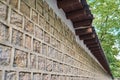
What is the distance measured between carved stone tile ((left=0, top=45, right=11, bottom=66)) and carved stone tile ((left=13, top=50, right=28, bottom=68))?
0.26 feet

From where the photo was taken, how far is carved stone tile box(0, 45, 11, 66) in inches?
37.4

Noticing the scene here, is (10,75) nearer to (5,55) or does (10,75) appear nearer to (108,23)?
(5,55)

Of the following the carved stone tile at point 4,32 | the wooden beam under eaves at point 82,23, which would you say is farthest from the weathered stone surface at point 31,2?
the wooden beam under eaves at point 82,23

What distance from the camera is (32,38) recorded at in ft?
4.48

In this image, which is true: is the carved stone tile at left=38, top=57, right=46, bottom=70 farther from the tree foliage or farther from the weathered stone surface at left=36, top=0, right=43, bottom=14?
the tree foliage

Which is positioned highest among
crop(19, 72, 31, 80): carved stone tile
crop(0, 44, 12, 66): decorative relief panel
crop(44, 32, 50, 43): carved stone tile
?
crop(44, 32, 50, 43): carved stone tile

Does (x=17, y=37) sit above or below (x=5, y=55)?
above

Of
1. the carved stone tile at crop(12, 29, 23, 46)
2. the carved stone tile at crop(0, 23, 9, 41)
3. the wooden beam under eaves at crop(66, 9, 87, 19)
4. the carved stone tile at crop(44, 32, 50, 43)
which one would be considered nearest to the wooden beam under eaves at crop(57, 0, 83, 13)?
the wooden beam under eaves at crop(66, 9, 87, 19)

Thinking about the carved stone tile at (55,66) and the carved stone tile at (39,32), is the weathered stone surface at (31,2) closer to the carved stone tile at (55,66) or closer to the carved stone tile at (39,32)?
the carved stone tile at (39,32)

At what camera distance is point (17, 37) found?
1142mm

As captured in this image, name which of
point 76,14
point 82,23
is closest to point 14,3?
point 76,14

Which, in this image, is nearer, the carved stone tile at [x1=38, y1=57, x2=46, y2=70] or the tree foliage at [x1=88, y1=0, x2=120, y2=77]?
the carved stone tile at [x1=38, y1=57, x2=46, y2=70]

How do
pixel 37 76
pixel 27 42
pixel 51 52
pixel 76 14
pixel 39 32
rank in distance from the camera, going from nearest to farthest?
pixel 27 42 → pixel 37 76 → pixel 39 32 → pixel 51 52 → pixel 76 14

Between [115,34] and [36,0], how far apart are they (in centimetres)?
1339
